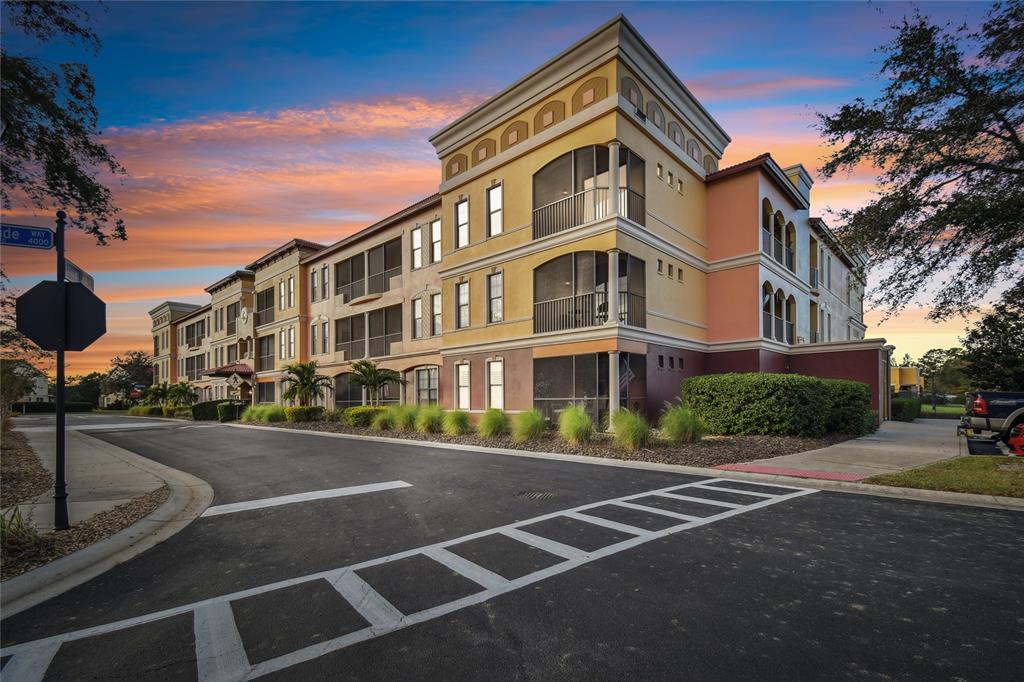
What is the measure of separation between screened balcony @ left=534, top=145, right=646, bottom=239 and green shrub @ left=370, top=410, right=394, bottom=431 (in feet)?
32.0

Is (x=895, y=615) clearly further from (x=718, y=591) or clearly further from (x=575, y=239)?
(x=575, y=239)

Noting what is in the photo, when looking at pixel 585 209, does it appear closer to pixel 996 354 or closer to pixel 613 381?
pixel 613 381

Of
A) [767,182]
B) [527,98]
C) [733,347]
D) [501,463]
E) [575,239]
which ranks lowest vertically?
[501,463]

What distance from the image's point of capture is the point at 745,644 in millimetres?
3500

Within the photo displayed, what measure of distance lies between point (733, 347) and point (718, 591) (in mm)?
19342

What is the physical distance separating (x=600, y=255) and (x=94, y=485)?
52.6ft

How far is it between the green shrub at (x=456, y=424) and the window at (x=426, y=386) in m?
7.09

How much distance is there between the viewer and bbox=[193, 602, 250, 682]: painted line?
3234 mm

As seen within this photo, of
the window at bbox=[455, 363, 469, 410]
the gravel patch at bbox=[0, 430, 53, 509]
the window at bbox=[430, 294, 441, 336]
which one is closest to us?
the gravel patch at bbox=[0, 430, 53, 509]

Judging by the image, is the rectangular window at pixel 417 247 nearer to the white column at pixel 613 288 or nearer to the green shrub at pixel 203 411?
the white column at pixel 613 288

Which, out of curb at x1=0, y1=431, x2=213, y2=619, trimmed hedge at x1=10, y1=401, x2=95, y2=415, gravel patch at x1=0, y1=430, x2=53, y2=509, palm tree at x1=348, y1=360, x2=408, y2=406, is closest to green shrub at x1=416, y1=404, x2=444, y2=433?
palm tree at x1=348, y1=360, x2=408, y2=406

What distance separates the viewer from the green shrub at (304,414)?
28.8m

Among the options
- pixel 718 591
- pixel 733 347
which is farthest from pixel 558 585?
pixel 733 347

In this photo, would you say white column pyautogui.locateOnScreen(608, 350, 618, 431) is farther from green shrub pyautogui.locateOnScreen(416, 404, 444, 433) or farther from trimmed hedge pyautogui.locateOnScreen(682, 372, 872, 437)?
green shrub pyautogui.locateOnScreen(416, 404, 444, 433)
